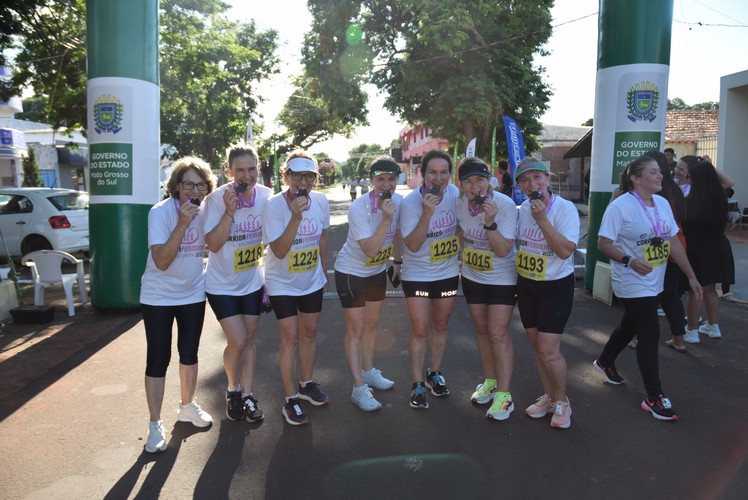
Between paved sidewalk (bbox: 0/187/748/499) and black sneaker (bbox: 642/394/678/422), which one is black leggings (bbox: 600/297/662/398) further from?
paved sidewalk (bbox: 0/187/748/499)

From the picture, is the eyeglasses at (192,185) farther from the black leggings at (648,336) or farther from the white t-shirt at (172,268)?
the black leggings at (648,336)

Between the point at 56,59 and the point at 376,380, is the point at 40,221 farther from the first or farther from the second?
the point at 376,380

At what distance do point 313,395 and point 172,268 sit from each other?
1508 millimetres

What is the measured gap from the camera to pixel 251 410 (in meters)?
4.05

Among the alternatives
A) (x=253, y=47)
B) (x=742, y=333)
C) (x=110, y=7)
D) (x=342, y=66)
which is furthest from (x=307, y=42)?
(x=742, y=333)

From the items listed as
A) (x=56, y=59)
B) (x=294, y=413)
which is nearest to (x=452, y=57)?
(x=56, y=59)

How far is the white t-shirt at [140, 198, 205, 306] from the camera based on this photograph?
3.57m

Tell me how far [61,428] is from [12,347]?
8.92 feet

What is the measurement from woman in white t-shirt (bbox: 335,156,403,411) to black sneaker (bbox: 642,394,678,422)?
6.56 feet

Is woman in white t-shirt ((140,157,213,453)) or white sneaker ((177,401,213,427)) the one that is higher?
woman in white t-shirt ((140,157,213,453))

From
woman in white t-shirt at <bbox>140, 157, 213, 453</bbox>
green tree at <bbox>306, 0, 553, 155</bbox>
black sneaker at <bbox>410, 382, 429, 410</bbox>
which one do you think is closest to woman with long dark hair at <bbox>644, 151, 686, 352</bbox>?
black sneaker at <bbox>410, 382, 429, 410</bbox>

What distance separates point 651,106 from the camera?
743 centimetres

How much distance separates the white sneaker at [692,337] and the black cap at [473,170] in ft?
11.5

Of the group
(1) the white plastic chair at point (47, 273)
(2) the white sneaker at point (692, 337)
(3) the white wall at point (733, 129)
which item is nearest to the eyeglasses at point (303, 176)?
(2) the white sneaker at point (692, 337)
